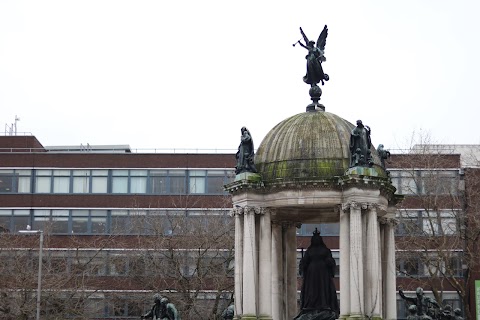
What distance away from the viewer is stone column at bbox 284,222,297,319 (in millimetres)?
34844

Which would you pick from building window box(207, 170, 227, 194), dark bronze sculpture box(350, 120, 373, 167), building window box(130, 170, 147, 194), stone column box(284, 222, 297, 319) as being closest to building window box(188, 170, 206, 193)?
building window box(207, 170, 227, 194)

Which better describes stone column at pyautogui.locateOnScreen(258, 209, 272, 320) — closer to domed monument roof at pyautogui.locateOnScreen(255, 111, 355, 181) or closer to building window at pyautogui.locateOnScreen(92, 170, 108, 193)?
domed monument roof at pyautogui.locateOnScreen(255, 111, 355, 181)

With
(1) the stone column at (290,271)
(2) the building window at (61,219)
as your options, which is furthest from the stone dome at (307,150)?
(2) the building window at (61,219)

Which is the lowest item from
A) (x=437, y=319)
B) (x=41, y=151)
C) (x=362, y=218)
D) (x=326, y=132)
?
(x=437, y=319)

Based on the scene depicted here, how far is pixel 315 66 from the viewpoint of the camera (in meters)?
34.8

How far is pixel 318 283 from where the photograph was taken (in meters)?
33.2

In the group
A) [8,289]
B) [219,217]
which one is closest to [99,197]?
[219,217]

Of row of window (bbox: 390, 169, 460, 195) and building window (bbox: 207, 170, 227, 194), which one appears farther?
building window (bbox: 207, 170, 227, 194)

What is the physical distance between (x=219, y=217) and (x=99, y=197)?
1946cm

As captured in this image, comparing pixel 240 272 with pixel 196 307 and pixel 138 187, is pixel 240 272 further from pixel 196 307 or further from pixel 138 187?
pixel 138 187

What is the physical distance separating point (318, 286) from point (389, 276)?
2.31 meters

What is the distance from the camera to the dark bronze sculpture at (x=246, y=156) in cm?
3316

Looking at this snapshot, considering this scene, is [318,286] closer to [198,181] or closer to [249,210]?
[249,210]

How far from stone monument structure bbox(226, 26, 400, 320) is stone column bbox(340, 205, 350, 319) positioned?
0.10 ft
